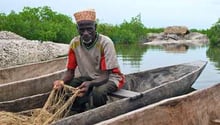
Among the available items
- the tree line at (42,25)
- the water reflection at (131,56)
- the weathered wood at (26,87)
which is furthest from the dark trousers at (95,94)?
the tree line at (42,25)

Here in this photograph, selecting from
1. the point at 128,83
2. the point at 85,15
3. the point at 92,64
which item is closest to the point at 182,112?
the point at 92,64

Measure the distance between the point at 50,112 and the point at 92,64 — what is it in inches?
31.3

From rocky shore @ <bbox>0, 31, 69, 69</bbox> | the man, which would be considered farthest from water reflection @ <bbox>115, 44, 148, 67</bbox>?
the man

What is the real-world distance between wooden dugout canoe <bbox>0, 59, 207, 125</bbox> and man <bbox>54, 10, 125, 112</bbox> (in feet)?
1.11

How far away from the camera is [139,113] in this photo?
397 cm

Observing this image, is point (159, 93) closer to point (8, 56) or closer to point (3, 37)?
point (8, 56)

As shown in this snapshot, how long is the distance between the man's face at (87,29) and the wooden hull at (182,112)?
1211mm

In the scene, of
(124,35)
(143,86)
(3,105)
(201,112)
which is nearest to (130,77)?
(143,86)

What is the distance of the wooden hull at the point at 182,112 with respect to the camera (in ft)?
13.0

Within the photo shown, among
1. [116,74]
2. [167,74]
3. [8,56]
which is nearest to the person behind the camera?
[116,74]

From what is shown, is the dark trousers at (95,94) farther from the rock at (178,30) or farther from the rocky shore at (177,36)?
the rock at (178,30)

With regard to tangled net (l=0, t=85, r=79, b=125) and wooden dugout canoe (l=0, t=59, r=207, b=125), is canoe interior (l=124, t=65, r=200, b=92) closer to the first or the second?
wooden dugout canoe (l=0, t=59, r=207, b=125)

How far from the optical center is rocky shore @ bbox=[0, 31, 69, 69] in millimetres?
13073

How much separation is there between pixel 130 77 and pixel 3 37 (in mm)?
12559
